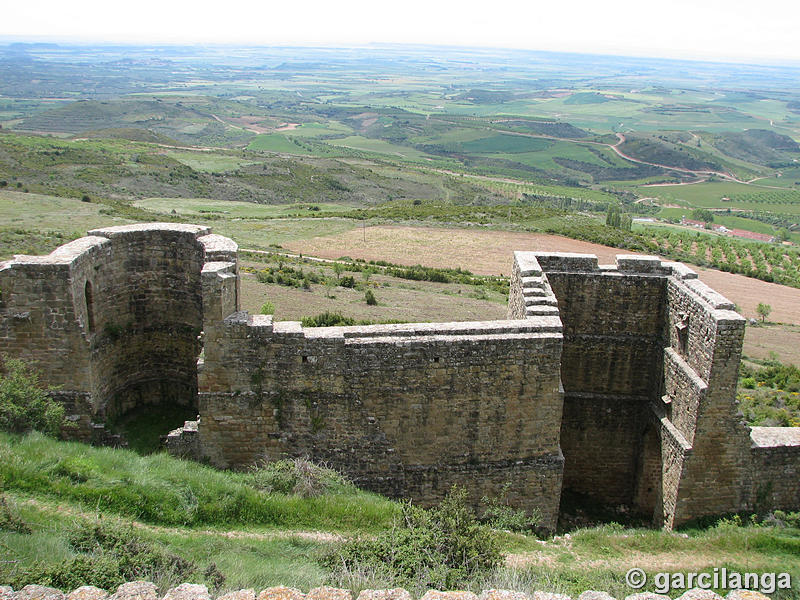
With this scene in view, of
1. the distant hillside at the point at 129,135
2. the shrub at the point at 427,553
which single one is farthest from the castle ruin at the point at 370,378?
the distant hillside at the point at 129,135

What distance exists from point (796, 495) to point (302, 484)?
9.52 m

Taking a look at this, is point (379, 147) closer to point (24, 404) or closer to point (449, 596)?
point (24, 404)

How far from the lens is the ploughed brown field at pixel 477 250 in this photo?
38.3 m

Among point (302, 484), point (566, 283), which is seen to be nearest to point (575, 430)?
point (566, 283)

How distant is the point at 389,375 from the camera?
34.0 ft

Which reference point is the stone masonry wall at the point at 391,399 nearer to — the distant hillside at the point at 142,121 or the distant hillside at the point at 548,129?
the distant hillside at the point at 142,121

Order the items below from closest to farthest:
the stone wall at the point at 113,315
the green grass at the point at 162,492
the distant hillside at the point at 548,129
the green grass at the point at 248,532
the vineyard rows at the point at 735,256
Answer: the green grass at the point at 248,532 → the green grass at the point at 162,492 → the stone wall at the point at 113,315 → the vineyard rows at the point at 735,256 → the distant hillside at the point at 548,129

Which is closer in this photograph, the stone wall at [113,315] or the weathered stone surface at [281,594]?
the weathered stone surface at [281,594]

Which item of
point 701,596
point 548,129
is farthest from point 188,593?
point 548,129

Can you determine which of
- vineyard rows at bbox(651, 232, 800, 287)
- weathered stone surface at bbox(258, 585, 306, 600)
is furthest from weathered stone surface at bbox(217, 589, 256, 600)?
vineyard rows at bbox(651, 232, 800, 287)

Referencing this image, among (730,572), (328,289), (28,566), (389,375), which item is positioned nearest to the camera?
(28,566)

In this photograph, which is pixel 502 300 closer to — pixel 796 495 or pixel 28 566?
pixel 796 495

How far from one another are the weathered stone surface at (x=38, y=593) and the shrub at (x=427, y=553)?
2.91 metres

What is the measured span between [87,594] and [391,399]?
224 inches
